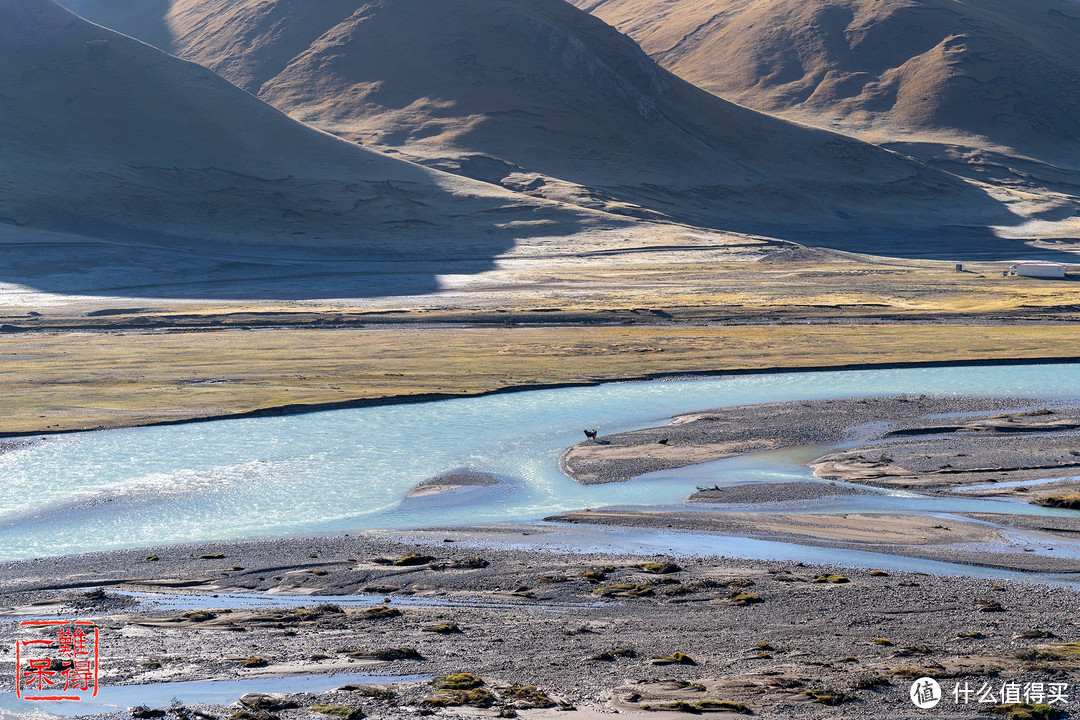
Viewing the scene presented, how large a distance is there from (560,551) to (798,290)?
208ft

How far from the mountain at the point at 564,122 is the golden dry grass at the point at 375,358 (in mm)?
77777

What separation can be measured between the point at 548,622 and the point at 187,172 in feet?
386

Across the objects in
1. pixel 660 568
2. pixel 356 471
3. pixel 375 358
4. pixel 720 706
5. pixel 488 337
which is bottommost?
pixel 720 706

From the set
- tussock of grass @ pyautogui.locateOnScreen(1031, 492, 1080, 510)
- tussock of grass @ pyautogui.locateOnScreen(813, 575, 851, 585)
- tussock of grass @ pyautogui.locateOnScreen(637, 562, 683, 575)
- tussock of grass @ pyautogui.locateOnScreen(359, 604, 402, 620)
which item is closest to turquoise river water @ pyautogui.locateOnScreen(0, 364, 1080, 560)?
tussock of grass @ pyautogui.locateOnScreen(1031, 492, 1080, 510)

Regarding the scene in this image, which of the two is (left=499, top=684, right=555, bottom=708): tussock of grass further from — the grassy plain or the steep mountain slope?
the steep mountain slope

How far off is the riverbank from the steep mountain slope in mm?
88861

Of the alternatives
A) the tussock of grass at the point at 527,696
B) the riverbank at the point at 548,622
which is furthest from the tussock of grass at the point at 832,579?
the tussock of grass at the point at 527,696

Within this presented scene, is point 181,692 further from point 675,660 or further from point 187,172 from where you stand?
point 187,172

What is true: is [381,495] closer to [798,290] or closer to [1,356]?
[1,356]

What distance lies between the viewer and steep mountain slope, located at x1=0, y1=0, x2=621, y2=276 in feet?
374

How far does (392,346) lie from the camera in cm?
5675

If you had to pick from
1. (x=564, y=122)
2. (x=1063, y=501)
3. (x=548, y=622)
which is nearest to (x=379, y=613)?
(x=548, y=622)

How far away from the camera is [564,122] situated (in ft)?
559

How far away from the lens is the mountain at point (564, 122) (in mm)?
151625
